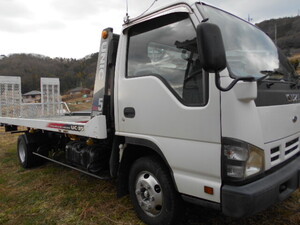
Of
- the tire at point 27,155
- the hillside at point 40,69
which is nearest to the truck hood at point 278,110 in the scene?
the tire at point 27,155

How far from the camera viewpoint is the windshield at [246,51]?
2.25m

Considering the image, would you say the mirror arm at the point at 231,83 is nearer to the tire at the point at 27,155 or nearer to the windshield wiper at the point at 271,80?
the windshield wiper at the point at 271,80

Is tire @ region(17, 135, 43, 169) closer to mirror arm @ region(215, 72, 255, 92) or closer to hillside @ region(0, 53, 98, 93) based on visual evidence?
mirror arm @ region(215, 72, 255, 92)

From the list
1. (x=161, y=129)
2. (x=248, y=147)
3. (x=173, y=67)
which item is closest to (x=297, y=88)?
(x=248, y=147)

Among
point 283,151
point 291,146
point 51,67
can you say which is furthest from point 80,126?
point 51,67

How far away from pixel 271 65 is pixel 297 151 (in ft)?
3.31

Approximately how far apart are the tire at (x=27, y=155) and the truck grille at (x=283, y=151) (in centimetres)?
495

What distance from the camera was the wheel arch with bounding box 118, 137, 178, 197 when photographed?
2648mm

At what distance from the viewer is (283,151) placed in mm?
2342

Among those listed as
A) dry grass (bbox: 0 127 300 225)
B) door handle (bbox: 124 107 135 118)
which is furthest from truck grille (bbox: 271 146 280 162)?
door handle (bbox: 124 107 135 118)

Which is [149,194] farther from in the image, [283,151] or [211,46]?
[211,46]

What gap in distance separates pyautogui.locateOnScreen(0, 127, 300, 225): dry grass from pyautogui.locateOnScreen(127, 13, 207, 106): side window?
5.32 ft

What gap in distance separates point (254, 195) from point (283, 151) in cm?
73

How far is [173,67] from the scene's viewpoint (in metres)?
2.45
